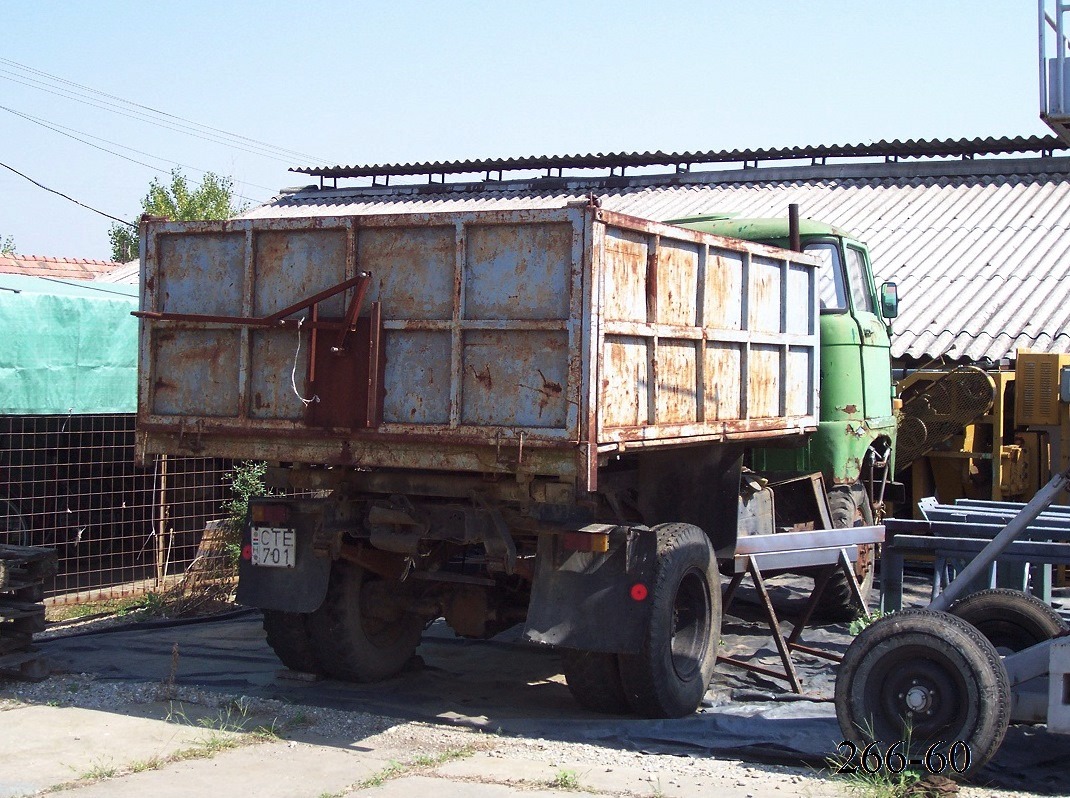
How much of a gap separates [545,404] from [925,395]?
7.87 meters

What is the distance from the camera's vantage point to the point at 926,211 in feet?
60.5

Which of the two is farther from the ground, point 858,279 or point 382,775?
point 858,279

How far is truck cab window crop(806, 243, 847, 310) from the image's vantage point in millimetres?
9086

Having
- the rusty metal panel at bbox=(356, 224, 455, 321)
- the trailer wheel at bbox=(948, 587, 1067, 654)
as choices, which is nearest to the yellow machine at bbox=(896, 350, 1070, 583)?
the trailer wheel at bbox=(948, 587, 1067, 654)

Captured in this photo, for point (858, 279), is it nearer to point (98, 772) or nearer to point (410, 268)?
point (410, 268)

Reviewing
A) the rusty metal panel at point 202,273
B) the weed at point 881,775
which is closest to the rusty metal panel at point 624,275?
the rusty metal panel at point 202,273

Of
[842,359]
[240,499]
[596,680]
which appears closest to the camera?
[596,680]

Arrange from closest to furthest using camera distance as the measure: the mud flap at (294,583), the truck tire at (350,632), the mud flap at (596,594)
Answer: the mud flap at (596,594) → the mud flap at (294,583) → the truck tire at (350,632)

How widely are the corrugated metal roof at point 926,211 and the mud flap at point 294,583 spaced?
5537 millimetres

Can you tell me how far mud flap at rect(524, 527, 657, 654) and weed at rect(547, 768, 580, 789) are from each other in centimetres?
84

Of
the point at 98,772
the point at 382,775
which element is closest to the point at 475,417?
the point at 382,775

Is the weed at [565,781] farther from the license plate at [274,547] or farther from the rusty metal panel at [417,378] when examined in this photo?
the license plate at [274,547]

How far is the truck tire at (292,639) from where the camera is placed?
23.3 feet

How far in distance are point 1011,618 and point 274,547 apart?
166 inches
